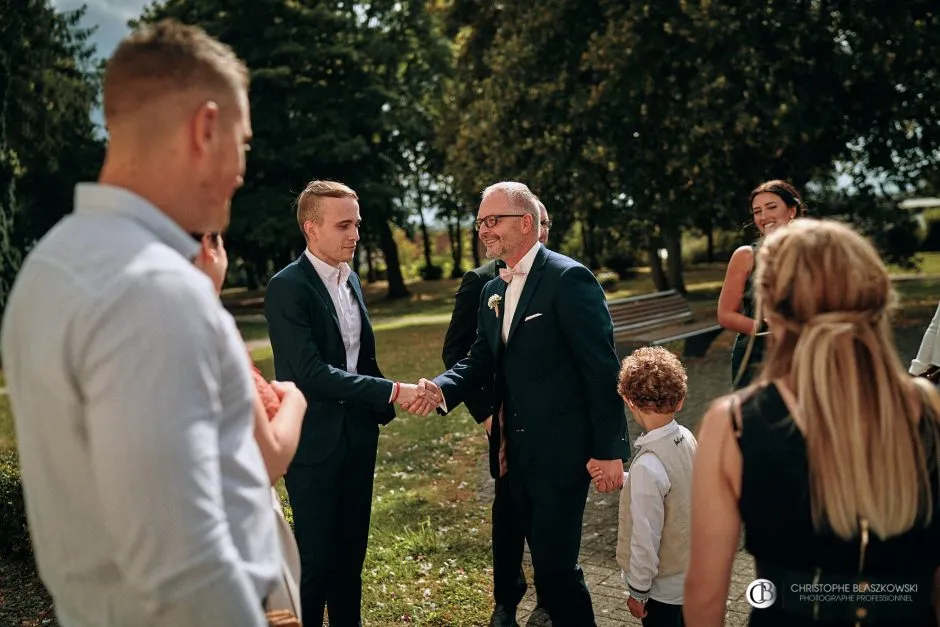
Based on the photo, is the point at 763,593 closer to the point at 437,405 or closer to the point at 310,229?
the point at 437,405

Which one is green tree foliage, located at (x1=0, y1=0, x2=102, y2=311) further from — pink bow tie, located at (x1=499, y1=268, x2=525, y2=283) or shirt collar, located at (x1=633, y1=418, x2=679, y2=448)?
shirt collar, located at (x1=633, y1=418, x2=679, y2=448)

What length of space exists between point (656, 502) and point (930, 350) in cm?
241

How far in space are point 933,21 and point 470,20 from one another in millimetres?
12385

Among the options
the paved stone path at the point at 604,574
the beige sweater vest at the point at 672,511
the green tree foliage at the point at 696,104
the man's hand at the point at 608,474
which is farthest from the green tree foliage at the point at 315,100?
the beige sweater vest at the point at 672,511

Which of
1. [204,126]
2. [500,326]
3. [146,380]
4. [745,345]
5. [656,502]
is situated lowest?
[656,502]

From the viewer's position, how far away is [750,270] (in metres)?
6.16

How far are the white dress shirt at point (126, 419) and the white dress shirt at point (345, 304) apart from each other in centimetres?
286

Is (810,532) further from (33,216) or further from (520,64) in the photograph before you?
(33,216)

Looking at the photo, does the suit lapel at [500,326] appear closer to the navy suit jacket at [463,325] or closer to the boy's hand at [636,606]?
the navy suit jacket at [463,325]

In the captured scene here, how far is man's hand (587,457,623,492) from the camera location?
13.8 feet

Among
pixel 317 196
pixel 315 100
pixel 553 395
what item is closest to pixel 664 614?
pixel 553 395

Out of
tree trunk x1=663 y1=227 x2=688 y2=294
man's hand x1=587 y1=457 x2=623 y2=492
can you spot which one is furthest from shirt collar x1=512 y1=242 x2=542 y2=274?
tree trunk x1=663 y1=227 x2=688 y2=294

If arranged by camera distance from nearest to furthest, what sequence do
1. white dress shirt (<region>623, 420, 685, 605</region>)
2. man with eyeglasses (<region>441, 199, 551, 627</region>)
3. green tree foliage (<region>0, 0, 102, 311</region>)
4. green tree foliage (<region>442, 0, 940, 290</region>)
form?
white dress shirt (<region>623, 420, 685, 605</region>) → man with eyeglasses (<region>441, 199, 551, 627</region>) → green tree foliage (<region>442, 0, 940, 290</region>) → green tree foliage (<region>0, 0, 102, 311</region>)

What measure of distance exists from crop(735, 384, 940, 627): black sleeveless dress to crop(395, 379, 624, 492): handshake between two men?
79.0 inches
